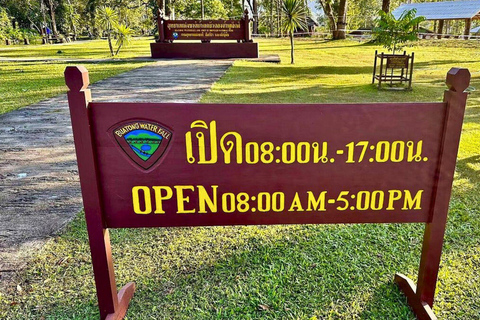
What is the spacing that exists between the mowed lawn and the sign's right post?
0.09 meters

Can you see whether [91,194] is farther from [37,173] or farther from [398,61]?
[398,61]

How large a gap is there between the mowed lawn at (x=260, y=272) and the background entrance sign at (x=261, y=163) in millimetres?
308

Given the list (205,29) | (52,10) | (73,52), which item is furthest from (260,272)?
(52,10)

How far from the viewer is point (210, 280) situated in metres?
2.19

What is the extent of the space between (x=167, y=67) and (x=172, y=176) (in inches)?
442

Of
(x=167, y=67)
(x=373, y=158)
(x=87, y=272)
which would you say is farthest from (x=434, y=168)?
(x=167, y=67)

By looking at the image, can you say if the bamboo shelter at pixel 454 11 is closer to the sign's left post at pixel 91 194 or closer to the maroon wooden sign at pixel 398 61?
the maroon wooden sign at pixel 398 61

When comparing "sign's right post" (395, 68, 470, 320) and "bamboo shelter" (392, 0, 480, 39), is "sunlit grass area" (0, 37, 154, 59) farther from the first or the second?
"bamboo shelter" (392, 0, 480, 39)

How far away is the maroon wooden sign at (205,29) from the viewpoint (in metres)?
14.3

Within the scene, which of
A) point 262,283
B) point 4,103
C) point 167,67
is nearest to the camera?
point 262,283

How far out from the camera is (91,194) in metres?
1.66

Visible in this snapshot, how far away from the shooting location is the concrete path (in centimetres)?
257

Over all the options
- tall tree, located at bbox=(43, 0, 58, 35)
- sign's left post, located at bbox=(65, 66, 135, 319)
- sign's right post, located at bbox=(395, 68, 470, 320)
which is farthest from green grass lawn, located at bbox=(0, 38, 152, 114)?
tall tree, located at bbox=(43, 0, 58, 35)

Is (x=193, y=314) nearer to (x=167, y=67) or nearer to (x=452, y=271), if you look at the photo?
(x=452, y=271)
